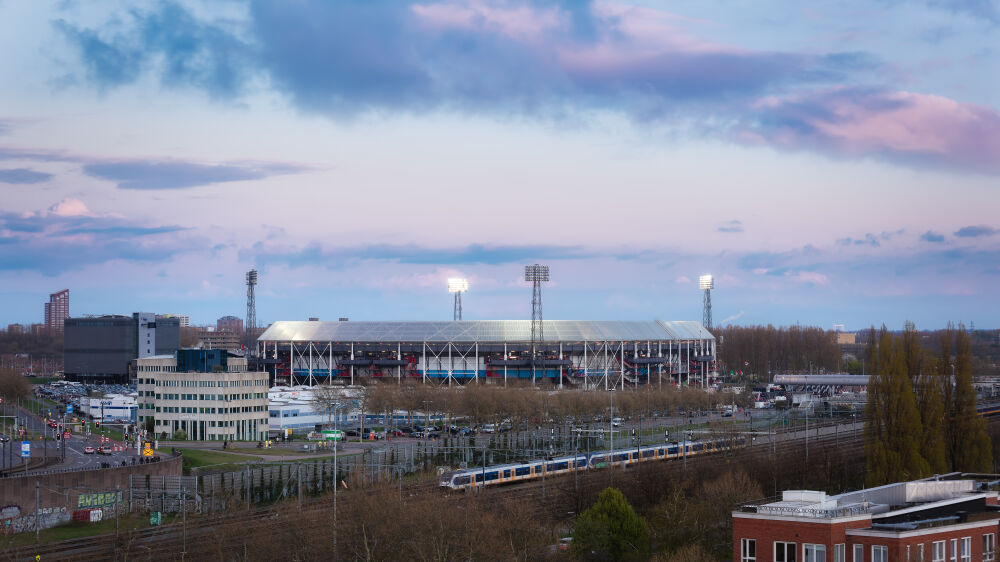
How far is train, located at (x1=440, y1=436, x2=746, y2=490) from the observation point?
251 feet

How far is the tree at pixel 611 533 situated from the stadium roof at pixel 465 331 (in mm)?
115019

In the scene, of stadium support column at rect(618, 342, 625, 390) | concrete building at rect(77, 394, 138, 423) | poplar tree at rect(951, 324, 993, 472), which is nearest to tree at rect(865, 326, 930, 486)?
poplar tree at rect(951, 324, 993, 472)

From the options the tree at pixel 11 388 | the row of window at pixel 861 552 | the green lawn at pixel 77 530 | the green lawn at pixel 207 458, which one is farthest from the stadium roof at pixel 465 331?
the row of window at pixel 861 552

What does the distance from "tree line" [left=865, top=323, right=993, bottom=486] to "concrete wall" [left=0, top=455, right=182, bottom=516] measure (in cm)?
4780

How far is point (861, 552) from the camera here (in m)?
36.0

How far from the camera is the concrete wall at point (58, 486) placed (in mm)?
63344

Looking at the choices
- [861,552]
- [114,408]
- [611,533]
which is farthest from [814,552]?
[114,408]

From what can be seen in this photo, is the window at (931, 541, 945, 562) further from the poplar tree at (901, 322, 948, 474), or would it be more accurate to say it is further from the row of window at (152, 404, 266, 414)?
the row of window at (152, 404, 266, 414)

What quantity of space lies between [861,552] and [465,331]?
13748cm

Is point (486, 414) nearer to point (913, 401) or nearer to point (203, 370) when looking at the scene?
point (203, 370)

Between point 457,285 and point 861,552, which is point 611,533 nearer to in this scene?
point 861,552

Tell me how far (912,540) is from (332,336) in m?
147

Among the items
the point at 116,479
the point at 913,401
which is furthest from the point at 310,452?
the point at 913,401

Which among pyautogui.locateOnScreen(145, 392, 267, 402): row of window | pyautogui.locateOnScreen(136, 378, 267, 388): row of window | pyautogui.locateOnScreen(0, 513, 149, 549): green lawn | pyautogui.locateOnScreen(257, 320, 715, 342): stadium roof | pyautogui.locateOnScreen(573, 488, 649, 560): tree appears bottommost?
pyautogui.locateOnScreen(0, 513, 149, 549): green lawn
